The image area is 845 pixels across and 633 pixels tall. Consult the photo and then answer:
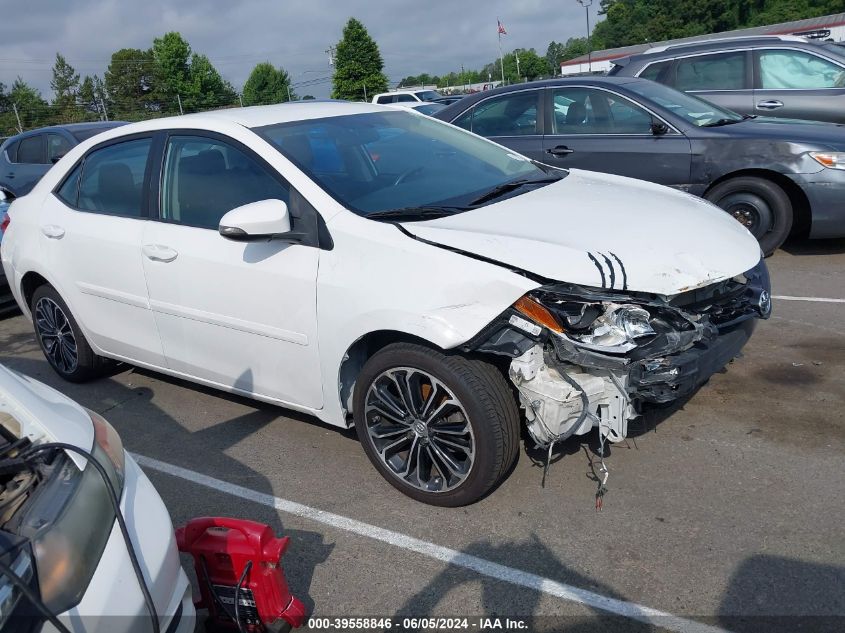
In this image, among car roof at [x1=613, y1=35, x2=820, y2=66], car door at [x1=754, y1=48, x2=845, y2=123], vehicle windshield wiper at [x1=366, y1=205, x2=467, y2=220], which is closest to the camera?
A: vehicle windshield wiper at [x1=366, y1=205, x2=467, y2=220]

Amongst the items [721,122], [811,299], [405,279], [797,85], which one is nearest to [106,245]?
[405,279]

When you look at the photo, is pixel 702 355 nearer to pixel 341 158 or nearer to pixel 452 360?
pixel 452 360

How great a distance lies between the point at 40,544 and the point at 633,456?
265 centimetres

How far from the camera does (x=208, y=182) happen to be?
3943mm

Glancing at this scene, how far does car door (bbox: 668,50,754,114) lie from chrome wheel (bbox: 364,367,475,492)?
7.00m

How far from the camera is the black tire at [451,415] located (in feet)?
10.00

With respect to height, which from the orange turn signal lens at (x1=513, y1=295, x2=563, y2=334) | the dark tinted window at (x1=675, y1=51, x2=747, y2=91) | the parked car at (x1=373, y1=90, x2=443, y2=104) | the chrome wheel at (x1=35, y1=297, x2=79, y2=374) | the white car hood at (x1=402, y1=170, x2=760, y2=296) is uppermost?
the parked car at (x1=373, y1=90, x2=443, y2=104)

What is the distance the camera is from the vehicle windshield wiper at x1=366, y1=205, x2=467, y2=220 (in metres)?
3.39

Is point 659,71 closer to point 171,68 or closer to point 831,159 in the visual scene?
point 831,159

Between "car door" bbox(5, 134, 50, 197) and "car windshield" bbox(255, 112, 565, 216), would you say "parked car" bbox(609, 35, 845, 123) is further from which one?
"car door" bbox(5, 134, 50, 197)

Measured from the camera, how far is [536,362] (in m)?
3.03

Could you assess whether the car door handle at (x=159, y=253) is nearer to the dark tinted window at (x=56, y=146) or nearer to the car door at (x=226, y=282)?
the car door at (x=226, y=282)

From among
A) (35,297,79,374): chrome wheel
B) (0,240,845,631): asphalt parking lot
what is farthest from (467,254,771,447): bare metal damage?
(35,297,79,374): chrome wheel

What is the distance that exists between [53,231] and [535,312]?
329 centimetres
